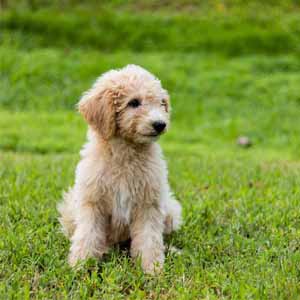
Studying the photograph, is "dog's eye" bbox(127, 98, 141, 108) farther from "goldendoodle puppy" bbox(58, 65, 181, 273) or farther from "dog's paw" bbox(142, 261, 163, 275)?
"dog's paw" bbox(142, 261, 163, 275)

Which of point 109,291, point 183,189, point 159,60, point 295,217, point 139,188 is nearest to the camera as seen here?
point 109,291

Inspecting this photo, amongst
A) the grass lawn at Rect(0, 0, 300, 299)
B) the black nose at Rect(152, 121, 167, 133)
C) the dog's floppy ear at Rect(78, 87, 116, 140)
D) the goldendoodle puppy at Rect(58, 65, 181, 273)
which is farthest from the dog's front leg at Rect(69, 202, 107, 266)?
the black nose at Rect(152, 121, 167, 133)

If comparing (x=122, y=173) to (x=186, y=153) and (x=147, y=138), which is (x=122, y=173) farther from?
(x=186, y=153)

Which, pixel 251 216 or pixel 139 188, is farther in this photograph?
pixel 251 216

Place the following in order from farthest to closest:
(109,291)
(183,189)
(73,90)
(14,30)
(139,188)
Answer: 1. (14,30)
2. (73,90)
3. (183,189)
4. (139,188)
5. (109,291)

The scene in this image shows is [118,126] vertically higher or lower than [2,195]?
higher

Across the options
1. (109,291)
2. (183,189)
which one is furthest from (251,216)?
(109,291)

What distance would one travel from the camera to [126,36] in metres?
17.8

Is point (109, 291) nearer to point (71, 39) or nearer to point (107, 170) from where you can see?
point (107, 170)

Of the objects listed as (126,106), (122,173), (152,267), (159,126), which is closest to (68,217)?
(122,173)

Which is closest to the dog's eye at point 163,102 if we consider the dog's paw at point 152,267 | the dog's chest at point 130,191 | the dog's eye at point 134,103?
the dog's eye at point 134,103

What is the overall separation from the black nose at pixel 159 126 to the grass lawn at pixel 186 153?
3.19ft

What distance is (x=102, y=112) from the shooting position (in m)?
5.13

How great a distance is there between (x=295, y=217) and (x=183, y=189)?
1.59 m
